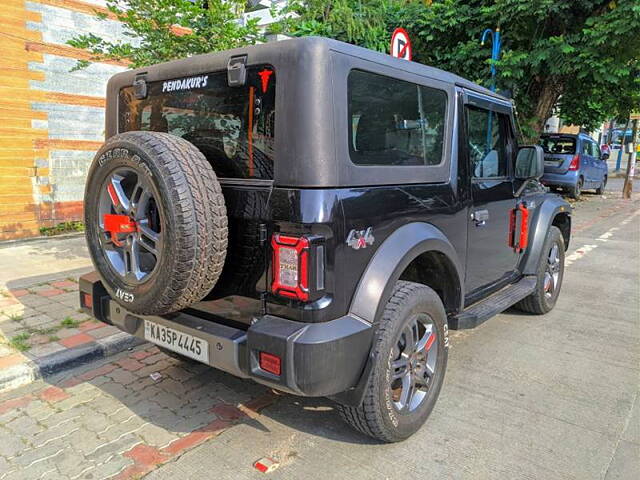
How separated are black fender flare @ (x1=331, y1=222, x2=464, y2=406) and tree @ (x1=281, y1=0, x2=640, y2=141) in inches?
173

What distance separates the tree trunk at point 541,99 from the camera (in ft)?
36.8

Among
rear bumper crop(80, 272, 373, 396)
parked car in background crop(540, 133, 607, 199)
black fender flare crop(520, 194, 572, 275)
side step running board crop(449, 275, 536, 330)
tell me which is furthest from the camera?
parked car in background crop(540, 133, 607, 199)

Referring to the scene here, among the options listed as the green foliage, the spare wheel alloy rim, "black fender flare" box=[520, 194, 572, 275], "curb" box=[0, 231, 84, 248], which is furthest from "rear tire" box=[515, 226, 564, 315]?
"curb" box=[0, 231, 84, 248]

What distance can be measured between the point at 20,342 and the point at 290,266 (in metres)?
2.85

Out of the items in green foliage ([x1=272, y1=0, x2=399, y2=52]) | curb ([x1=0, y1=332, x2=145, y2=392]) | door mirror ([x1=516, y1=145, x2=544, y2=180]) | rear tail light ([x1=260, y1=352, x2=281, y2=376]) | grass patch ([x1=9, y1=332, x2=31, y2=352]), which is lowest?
curb ([x1=0, y1=332, x2=145, y2=392])

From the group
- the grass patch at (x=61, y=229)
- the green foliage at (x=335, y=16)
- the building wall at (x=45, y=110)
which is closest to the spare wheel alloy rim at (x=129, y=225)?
the green foliage at (x=335, y=16)

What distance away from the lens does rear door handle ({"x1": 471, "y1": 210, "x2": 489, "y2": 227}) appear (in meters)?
3.45

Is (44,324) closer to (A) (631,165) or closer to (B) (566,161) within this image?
(B) (566,161)

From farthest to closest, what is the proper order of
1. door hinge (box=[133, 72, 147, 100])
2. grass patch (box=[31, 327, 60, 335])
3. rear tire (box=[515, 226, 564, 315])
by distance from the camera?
rear tire (box=[515, 226, 564, 315]) < grass patch (box=[31, 327, 60, 335]) < door hinge (box=[133, 72, 147, 100])

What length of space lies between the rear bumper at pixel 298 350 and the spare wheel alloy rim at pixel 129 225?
41 centimetres

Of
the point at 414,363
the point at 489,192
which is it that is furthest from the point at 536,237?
the point at 414,363

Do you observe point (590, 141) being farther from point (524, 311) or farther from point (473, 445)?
point (473, 445)

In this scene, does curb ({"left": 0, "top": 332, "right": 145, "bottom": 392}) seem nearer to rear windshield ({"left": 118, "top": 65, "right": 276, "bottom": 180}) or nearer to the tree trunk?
rear windshield ({"left": 118, "top": 65, "right": 276, "bottom": 180})

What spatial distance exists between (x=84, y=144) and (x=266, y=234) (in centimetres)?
672
